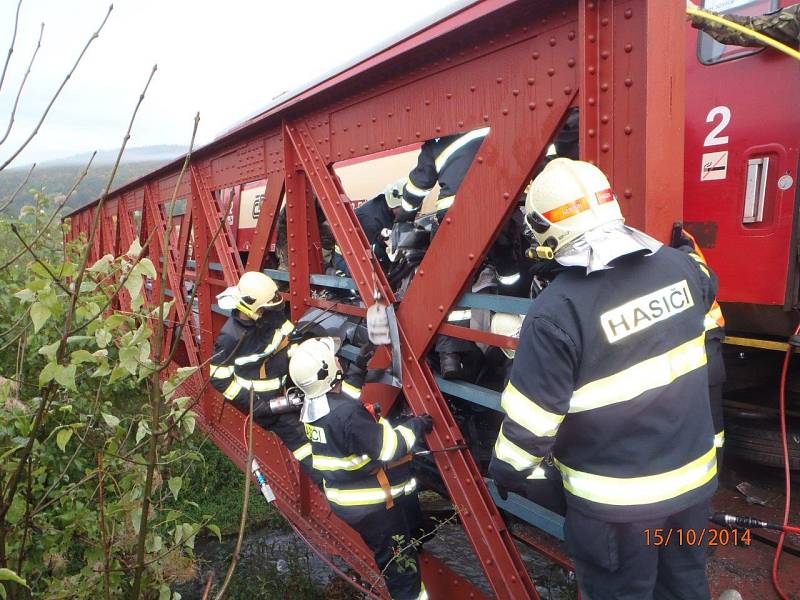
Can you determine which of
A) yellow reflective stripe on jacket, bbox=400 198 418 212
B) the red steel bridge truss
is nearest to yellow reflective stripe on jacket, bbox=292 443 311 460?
the red steel bridge truss

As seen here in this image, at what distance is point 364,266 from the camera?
2.88 meters

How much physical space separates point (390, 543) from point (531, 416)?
1.72 meters

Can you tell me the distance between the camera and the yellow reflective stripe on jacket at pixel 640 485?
1683 millimetres

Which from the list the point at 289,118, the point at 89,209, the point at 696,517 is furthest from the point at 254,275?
the point at 89,209

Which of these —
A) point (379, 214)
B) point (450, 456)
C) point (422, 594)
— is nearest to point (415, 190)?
point (379, 214)

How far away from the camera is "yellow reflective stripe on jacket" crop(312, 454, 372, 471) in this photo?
283 cm

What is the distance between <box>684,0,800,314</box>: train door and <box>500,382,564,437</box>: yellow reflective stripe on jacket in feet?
6.17

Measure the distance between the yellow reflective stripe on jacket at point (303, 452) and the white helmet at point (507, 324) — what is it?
1747 mm

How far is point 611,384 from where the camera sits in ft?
5.41

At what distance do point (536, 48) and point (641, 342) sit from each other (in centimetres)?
108

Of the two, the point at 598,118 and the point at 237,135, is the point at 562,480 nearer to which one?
the point at 598,118

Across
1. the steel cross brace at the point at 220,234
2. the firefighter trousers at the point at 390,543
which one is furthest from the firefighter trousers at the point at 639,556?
the steel cross brace at the point at 220,234

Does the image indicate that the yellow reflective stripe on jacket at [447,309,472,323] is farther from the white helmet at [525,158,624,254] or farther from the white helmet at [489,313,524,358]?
the white helmet at [525,158,624,254]

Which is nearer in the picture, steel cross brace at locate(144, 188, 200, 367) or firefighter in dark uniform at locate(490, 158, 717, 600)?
firefighter in dark uniform at locate(490, 158, 717, 600)
